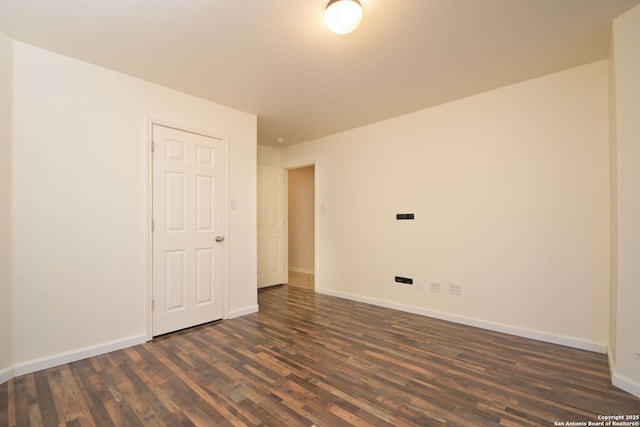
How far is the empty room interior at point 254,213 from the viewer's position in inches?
73.4

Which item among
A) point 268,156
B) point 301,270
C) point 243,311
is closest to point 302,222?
point 301,270

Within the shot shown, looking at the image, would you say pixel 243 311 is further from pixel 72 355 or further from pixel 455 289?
pixel 455 289

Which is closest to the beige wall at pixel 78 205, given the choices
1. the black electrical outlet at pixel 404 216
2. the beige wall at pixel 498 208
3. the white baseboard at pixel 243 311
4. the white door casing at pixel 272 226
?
the white baseboard at pixel 243 311

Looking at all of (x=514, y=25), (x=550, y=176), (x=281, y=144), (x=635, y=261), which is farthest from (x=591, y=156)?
(x=281, y=144)

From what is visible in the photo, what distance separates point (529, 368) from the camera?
2.23 meters

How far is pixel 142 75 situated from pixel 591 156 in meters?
4.26

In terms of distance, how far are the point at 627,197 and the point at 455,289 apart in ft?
5.79

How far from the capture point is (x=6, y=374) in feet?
6.81

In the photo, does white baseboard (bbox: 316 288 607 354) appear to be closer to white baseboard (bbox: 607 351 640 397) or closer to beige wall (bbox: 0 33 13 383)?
white baseboard (bbox: 607 351 640 397)

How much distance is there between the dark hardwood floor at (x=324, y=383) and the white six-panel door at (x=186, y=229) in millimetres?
347

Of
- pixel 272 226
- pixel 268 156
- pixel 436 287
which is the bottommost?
pixel 436 287

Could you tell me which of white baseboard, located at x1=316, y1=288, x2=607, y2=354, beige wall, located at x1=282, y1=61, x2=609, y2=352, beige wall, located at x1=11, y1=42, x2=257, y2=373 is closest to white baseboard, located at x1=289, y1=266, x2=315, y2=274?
beige wall, located at x1=282, y1=61, x2=609, y2=352

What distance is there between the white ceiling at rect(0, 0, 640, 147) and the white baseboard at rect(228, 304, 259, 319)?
2.59m

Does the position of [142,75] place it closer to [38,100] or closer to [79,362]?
[38,100]
